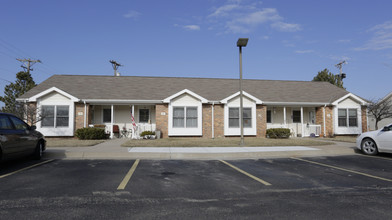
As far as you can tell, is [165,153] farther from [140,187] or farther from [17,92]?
[17,92]

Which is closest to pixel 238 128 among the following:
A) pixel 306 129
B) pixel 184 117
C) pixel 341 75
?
pixel 184 117

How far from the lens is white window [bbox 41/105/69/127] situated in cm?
1658

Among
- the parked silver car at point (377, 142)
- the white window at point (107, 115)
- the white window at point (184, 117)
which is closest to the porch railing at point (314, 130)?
the parked silver car at point (377, 142)

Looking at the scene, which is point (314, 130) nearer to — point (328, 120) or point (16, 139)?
point (328, 120)

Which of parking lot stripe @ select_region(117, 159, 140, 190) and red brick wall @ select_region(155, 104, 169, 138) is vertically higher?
red brick wall @ select_region(155, 104, 169, 138)

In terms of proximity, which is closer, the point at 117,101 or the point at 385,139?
the point at 385,139

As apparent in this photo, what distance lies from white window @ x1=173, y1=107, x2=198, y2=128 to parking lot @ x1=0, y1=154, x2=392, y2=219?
33.3ft

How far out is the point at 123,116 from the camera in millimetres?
18828

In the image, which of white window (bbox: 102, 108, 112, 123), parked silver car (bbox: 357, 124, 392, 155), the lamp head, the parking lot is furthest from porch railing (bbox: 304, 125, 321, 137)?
white window (bbox: 102, 108, 112, 123)

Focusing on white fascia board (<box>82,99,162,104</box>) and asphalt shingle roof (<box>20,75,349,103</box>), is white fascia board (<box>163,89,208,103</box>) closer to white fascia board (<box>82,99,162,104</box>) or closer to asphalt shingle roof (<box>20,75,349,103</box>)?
white fascia board (<box>82,99,162,104</box>)

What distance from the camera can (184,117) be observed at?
17.5 meters

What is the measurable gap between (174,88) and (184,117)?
3923 mm

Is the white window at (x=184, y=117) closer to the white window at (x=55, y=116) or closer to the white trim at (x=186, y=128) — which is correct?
the white trim at (x=186, y=128)

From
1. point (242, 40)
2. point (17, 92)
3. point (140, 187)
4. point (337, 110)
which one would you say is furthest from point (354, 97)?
point (17, 92)
